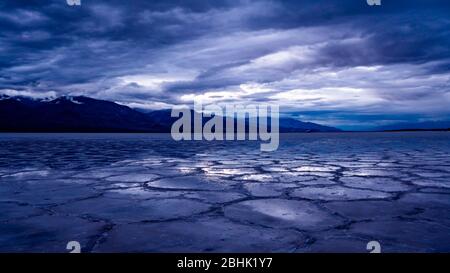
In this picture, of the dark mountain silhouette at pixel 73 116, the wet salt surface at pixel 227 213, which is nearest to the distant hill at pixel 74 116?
the dark mountain silhouette at pixel 73 116

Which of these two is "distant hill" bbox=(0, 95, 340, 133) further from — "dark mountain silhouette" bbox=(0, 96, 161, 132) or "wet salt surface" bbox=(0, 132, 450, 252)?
"wet salt surface" bbox=(0, 132, 450, 252)

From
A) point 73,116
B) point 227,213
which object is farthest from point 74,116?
point 227,213

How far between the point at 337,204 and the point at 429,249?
83 cm

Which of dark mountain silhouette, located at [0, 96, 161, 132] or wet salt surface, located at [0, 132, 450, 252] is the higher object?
dark mountain silhouette, located at [0, 96, 161, 132]

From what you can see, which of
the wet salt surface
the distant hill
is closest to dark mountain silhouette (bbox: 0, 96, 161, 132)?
the distant hill

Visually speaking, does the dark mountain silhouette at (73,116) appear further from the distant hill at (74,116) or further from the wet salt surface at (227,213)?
the wet salt surface at (227,213)

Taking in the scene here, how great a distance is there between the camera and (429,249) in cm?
144

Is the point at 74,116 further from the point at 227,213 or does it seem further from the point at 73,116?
the point at 227,213

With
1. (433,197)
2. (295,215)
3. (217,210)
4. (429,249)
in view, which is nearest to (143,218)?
(217,210)

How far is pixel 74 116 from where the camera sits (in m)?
89.4

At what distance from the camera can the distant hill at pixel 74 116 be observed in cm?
7325

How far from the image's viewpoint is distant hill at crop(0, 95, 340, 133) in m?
73.2

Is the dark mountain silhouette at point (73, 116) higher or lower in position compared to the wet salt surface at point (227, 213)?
higher
